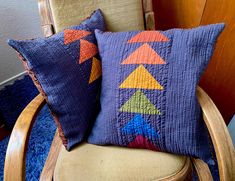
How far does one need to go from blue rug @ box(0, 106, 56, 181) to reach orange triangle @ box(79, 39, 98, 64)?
0.64 metres

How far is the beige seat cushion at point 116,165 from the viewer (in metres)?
0.68

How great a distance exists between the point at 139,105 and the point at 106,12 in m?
0.40

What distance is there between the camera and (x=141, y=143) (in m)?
0.72

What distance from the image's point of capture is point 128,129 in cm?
71

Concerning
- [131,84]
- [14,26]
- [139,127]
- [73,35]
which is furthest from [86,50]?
[14,26]

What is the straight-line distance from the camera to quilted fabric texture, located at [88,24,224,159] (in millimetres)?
654

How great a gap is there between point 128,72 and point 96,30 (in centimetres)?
20

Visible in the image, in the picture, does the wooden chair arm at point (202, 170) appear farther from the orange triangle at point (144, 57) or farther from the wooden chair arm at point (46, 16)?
the wooden chair arm at point (46, 16)

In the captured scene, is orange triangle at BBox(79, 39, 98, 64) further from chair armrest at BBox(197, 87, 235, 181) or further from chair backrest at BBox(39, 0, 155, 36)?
chair armrest at BBox(197, 87, 235, 181)

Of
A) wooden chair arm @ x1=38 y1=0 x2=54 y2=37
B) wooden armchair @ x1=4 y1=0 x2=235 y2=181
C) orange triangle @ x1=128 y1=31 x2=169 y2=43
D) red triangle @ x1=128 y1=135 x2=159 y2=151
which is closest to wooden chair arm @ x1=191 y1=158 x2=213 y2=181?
wooden armchair @ x1=4 y1=0 x2=235 y2=181

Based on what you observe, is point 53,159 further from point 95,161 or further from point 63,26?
point 63,26

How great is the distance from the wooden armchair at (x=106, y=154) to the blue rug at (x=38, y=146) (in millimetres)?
378

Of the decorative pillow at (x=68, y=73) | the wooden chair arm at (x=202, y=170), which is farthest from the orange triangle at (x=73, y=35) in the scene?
the wooden chair arm at (x=202, y=170)

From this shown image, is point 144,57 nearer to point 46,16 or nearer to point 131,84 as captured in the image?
point 131,84
